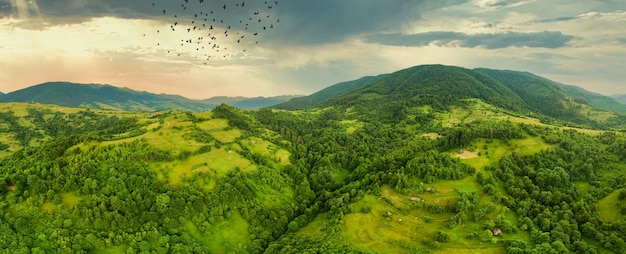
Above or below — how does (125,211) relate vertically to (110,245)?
above

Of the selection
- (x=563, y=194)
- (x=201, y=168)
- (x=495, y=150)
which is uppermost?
(x=201, y=168)

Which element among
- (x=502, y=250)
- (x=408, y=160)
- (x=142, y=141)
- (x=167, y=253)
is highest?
(x=142, y=141)

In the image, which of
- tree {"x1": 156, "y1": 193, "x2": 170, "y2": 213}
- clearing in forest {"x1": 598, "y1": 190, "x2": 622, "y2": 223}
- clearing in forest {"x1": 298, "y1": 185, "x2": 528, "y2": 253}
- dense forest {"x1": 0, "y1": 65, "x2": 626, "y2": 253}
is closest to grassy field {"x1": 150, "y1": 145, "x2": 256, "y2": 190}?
dense forest {"x1": 0, "y1": 65, "x2": 626, "y2": 253}

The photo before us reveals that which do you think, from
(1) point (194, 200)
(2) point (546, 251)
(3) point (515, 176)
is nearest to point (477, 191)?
(3) point (515, 176)

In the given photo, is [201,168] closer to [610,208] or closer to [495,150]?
[495,150]

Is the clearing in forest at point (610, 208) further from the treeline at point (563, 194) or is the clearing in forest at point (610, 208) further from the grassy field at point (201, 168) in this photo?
the grassy field at point (201, 168)

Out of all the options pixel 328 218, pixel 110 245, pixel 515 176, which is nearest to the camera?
pixel 110 245

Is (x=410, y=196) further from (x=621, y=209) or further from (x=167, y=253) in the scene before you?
(x=167, y=253)

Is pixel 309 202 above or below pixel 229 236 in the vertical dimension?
above

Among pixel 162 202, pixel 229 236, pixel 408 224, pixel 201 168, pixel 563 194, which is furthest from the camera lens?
pixel 201 168

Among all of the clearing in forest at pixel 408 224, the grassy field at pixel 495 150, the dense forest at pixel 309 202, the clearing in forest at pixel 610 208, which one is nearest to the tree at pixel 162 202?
the dense forest at pixel 309 202

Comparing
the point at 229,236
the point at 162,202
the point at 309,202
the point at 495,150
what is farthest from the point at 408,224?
the point at 162,202
